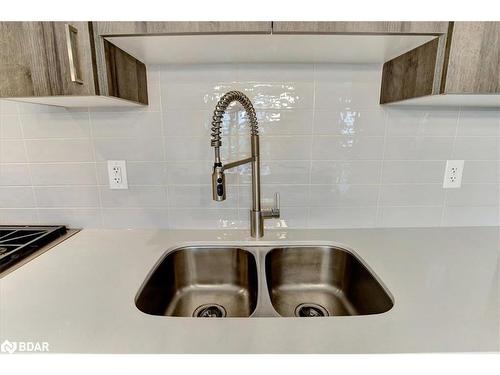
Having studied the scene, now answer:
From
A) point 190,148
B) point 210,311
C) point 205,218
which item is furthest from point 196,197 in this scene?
point 210,311

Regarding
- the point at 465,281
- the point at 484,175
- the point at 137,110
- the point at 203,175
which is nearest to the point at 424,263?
the point at 465,281

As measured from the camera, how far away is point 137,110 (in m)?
1.00

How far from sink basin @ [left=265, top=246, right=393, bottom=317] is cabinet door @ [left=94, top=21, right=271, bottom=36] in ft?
2.31

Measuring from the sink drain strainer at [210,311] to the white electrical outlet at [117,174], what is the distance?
1.82 feet

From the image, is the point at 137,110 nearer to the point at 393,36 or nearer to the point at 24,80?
the point at 24,80

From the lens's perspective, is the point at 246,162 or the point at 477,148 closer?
the point at 246,162

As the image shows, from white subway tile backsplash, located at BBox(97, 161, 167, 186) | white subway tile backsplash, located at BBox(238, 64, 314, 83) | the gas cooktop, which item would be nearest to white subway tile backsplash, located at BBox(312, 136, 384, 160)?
white subway tile backsplash, located at BBox(238, 64, 314, 83)

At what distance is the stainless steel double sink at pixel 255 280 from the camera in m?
0.90

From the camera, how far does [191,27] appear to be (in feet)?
2.07

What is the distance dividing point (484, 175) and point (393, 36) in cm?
78

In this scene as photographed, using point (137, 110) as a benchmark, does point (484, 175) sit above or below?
below

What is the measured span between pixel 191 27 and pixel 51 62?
0.37m

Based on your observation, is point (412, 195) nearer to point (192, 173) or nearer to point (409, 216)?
point (409, 216)
